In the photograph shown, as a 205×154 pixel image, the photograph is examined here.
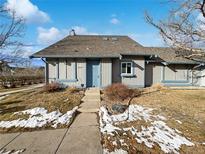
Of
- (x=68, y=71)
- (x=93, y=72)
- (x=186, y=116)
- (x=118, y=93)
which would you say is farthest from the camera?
(x=93, y=72)

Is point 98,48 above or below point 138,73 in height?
above

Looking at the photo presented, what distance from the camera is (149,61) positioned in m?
18.6

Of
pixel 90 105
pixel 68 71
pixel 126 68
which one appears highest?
pixel 126 68

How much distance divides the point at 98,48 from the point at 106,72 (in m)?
2.58

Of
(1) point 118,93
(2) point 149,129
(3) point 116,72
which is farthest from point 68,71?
(2) point 149,129

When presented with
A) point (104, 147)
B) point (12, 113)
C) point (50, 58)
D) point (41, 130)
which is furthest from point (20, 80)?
point (104, 147)

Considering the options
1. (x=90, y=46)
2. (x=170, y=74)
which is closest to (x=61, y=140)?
(x=90, y=46)

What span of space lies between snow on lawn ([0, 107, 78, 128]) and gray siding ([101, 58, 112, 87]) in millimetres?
7840

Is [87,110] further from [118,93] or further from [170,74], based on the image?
[170,74]

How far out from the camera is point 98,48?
60.5 ft

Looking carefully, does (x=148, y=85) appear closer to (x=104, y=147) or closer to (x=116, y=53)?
(x=116, y=53)

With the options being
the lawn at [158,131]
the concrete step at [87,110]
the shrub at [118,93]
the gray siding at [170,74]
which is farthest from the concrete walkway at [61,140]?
the gray siding at [170,74]

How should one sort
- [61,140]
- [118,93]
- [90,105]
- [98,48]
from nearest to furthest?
[61,140]
[90,105]
[118,93]
[98,48]

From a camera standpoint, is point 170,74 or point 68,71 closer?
point 68,71
